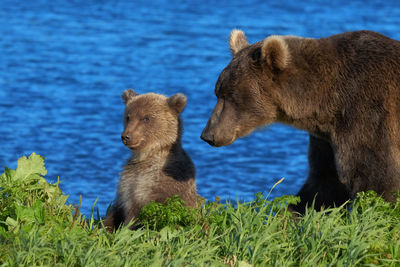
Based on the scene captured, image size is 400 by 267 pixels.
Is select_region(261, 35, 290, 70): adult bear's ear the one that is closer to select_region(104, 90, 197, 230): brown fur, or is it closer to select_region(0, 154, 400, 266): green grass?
select_region(0, 154, 400, 266): green grass

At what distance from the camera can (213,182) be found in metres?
11.2

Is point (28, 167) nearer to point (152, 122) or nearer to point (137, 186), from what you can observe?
point (137, 186)

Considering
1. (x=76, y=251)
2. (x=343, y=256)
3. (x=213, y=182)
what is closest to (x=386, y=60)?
(x=343, y=256)

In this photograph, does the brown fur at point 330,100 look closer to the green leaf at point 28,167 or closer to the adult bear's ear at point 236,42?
the adult bear's ear at point 236,42

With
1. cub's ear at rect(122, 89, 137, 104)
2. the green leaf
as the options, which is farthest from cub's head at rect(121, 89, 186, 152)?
the green leaf

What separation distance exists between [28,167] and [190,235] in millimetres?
1453

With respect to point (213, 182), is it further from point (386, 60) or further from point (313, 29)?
point (313, 29)

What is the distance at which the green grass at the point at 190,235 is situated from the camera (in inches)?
208

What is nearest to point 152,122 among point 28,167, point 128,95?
point 128,95

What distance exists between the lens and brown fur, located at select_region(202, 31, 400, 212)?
646cm

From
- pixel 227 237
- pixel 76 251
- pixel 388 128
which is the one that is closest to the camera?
pixel 76 251

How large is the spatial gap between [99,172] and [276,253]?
19.8ft

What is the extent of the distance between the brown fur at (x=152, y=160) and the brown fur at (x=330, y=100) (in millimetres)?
747

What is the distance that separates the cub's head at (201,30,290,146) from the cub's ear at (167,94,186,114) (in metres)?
0.96
